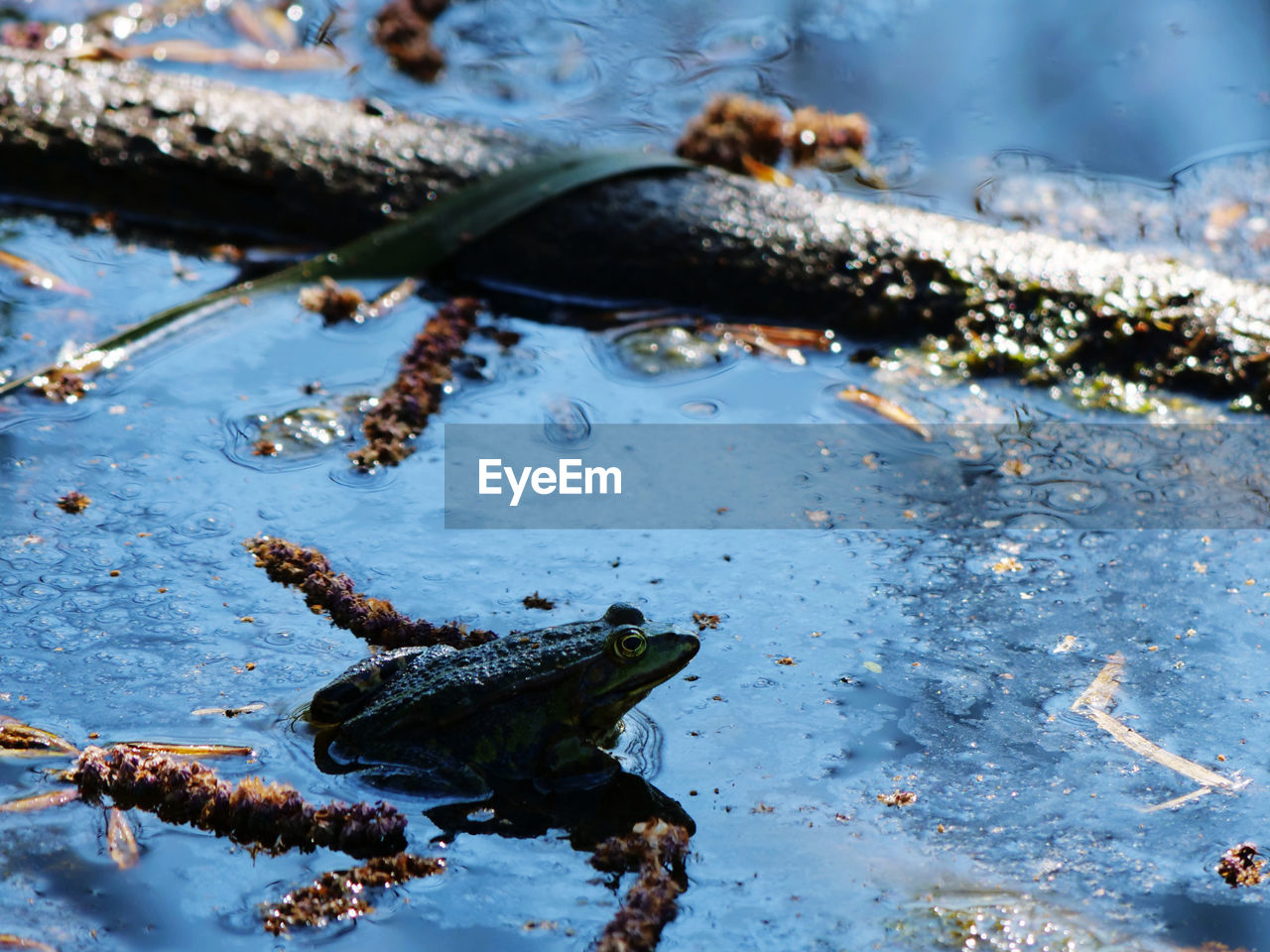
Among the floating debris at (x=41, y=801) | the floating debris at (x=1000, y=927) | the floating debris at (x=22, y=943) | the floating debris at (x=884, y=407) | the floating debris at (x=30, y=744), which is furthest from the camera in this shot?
the floating debris at (x=884, y=407)

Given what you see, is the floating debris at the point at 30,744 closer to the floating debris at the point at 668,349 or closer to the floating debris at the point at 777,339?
the floating debris at the point at 668,349

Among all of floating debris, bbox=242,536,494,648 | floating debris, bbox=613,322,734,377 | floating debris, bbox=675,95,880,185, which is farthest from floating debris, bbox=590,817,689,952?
floating debris, bbox=675,95,880,185

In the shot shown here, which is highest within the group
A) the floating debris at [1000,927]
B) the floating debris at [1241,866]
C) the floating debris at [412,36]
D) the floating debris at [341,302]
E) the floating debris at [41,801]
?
the floating debris at [412,36]

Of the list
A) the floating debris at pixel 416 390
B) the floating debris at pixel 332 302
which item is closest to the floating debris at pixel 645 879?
the floating debris at pixel 416 390

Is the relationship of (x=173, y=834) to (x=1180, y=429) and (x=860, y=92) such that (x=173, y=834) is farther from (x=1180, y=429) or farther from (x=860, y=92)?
(x=860, y=92)

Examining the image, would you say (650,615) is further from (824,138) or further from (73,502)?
(824,138)

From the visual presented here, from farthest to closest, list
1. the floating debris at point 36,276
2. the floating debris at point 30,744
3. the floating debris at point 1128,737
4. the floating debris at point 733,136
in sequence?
the floating debris at point 733,136 < the floating debris at point 36,276 < the floating debris at point 1128,737 < the floating debris at point 30,744

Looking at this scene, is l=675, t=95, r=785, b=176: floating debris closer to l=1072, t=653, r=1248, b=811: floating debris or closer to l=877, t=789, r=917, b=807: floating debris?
l=1072, t=653, r=1248, b=811: floating debris

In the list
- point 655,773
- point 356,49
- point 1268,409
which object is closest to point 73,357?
point 655,773
